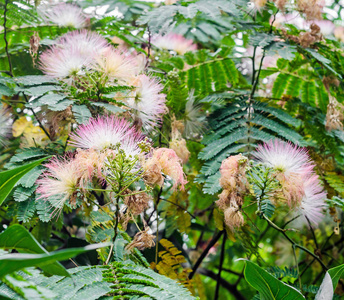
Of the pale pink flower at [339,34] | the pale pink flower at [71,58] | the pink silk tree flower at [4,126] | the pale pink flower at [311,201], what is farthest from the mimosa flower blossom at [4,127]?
the pale pink flower at [339,34]

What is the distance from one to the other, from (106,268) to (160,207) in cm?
137

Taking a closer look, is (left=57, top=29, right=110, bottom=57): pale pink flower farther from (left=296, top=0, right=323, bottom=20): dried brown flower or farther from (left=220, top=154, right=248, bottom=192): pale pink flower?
(left=296, top=0, right=323, bottom=20): dried brown flower

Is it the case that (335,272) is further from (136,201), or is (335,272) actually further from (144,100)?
(144,100)

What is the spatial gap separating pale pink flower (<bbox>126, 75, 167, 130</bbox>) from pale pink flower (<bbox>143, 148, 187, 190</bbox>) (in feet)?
1.32

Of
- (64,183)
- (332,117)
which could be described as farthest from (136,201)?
(332,117)

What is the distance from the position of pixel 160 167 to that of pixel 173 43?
1.63 meters

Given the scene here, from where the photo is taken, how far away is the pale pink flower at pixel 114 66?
6.86ft

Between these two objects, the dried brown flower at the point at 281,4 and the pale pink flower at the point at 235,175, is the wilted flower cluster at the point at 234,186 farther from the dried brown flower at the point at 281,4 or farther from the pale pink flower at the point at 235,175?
the dried brown flower at the point at 281,4

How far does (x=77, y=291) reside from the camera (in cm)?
133

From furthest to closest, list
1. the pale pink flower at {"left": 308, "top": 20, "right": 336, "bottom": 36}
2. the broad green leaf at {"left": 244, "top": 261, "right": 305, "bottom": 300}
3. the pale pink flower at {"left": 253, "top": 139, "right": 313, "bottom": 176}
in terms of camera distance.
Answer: the pale pink flower at {"left": 308, "top": 20, "right": 336, "bottom": 36}
the pale pink flower at {"left": 253, "top": 139, "right": 313, "bottom": 176}
the broad green leaf at {"left": 244, "top": 261, "right": 305, "bottom": 300}

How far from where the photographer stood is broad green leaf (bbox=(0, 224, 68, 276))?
102 cm

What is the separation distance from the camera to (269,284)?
4.92ft

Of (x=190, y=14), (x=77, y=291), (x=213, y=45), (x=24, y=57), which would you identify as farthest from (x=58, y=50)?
(x=213, y=45)

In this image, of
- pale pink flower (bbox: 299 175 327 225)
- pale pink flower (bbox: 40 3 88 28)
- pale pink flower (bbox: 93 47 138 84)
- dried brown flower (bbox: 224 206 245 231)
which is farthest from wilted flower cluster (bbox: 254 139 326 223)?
pale pink flower (bbox: 40 3 88 28)
